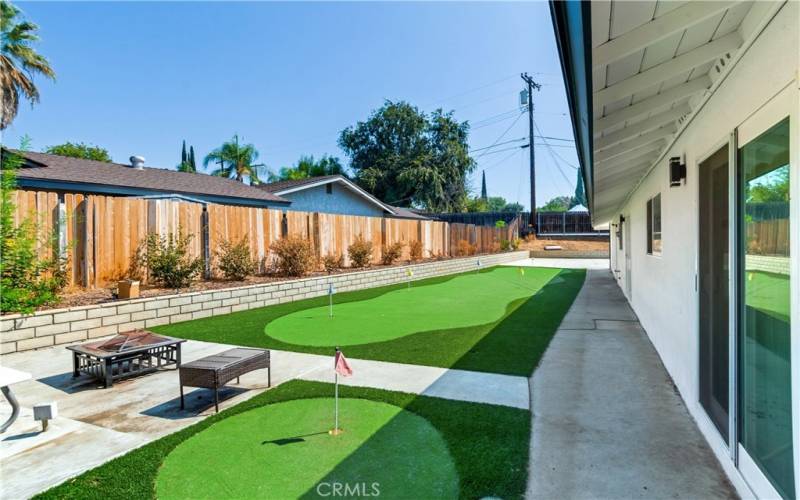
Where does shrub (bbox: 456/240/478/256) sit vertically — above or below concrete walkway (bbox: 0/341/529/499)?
above

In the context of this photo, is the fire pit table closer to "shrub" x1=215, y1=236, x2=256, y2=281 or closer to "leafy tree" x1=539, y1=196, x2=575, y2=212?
"shrub" x1=215, y1=236, x2=256, y2=281

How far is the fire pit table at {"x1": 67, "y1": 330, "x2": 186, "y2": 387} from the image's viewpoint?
4.61 metres

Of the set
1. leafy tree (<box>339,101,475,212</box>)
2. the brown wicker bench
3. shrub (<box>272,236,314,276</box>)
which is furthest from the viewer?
leafy tree (<box>339,101,475,212</box>)

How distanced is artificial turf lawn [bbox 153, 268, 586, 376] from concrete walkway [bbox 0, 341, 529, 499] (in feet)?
1.27

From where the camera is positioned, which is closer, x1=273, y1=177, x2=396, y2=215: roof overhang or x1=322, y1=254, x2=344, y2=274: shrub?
x1=322, y1=254, x2=344, y2=274: shrub

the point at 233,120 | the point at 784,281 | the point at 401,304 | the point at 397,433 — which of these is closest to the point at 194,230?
the point at 401,304

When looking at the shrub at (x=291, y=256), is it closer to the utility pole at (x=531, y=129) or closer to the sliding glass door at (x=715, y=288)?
the sliding glass door at (x=715, y=288)

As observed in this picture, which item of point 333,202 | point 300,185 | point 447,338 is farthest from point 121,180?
point 447,338

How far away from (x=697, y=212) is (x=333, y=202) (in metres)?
21.6

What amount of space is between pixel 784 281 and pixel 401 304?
8.80 meters

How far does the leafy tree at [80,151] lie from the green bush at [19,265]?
3109 cm

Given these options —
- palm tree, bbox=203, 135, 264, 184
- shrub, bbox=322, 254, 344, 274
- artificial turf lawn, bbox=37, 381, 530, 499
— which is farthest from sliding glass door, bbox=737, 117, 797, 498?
palm tree, bbox=203, 135, 264, 184

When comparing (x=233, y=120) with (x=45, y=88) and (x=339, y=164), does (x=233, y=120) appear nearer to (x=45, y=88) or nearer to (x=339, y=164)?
(x=339, y=164)

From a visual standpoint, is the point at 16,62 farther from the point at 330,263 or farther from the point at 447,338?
the point at 447,338
